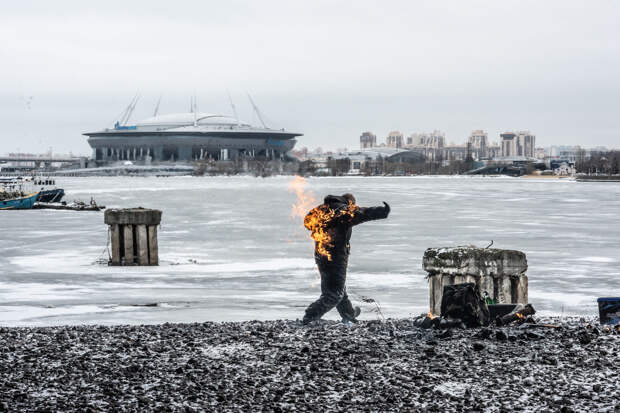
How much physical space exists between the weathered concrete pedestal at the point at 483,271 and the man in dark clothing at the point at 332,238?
1210 mm

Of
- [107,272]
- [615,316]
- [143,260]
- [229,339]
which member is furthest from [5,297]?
[615,316]

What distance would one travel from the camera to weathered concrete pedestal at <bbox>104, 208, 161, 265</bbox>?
2052cm

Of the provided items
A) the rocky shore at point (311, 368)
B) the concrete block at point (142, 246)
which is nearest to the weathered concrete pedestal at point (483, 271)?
the rocky shore at point (311, 368)

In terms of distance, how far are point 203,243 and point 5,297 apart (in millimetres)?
13606

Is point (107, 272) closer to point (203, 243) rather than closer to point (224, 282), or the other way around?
point (224, 282)

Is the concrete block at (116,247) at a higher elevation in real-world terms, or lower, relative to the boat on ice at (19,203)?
higher

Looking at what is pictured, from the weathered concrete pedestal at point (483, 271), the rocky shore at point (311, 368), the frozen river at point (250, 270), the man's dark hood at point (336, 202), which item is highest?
the man's dark hood at point (336, 202)

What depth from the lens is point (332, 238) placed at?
38.3ft

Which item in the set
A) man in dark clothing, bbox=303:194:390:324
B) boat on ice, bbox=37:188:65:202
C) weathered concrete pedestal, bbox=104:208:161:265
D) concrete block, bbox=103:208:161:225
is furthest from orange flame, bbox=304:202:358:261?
boat on ice, bbox=37:188:65:202

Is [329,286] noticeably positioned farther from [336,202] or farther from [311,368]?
[311,368]

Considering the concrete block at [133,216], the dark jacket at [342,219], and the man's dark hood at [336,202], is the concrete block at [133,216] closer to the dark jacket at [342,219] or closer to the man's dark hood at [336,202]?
the dark jacket at [342,219]

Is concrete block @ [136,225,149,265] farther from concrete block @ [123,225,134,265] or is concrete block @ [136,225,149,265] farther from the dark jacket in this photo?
the dark jacket

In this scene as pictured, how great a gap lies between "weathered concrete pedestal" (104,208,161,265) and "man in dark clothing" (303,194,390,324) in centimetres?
941

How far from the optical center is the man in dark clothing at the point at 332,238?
11547mm
